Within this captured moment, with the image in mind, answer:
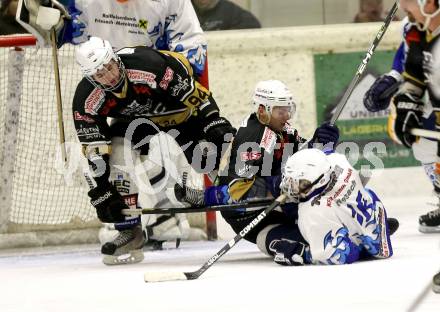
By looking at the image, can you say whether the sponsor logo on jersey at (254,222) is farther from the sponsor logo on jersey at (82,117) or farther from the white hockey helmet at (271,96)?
the sponsor logo on jersey at (82,117)

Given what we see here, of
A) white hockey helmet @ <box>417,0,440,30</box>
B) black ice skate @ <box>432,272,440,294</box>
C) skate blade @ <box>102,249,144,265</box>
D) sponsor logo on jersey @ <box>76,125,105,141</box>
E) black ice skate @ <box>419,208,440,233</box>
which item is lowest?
skate blade @ <box>102,249,144,265</box>

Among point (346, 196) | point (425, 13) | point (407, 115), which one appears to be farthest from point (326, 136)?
point (425, 13)

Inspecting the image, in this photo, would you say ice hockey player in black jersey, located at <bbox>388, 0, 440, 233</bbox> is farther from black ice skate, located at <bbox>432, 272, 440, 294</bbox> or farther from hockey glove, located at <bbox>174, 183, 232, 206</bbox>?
hockey glove, located at <bbox>174, 183, 232, 206</bbox>

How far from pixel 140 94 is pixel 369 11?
2.53 metres

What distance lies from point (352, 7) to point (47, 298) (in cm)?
364

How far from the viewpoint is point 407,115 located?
336 cm

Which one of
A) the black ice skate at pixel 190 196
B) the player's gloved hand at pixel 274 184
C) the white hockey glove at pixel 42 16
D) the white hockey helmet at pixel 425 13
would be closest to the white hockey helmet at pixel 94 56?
the white hockey glove at pixel 42 16

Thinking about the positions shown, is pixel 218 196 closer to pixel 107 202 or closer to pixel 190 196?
pixel 190 196

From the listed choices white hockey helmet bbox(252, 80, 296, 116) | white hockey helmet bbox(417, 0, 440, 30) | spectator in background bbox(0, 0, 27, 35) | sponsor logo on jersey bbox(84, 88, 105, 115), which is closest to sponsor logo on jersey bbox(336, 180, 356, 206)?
white hockey helmet bbox(252, 80, 296, 116)

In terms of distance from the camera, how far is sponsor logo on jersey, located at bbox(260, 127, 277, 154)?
475 centimetres

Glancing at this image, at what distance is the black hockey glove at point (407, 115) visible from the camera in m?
3.36

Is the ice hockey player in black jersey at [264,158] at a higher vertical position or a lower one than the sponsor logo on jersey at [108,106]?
lower

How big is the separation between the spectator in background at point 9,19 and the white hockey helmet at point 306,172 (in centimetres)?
227

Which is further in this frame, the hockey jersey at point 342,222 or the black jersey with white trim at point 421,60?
the hockey jersey at point 342,222
